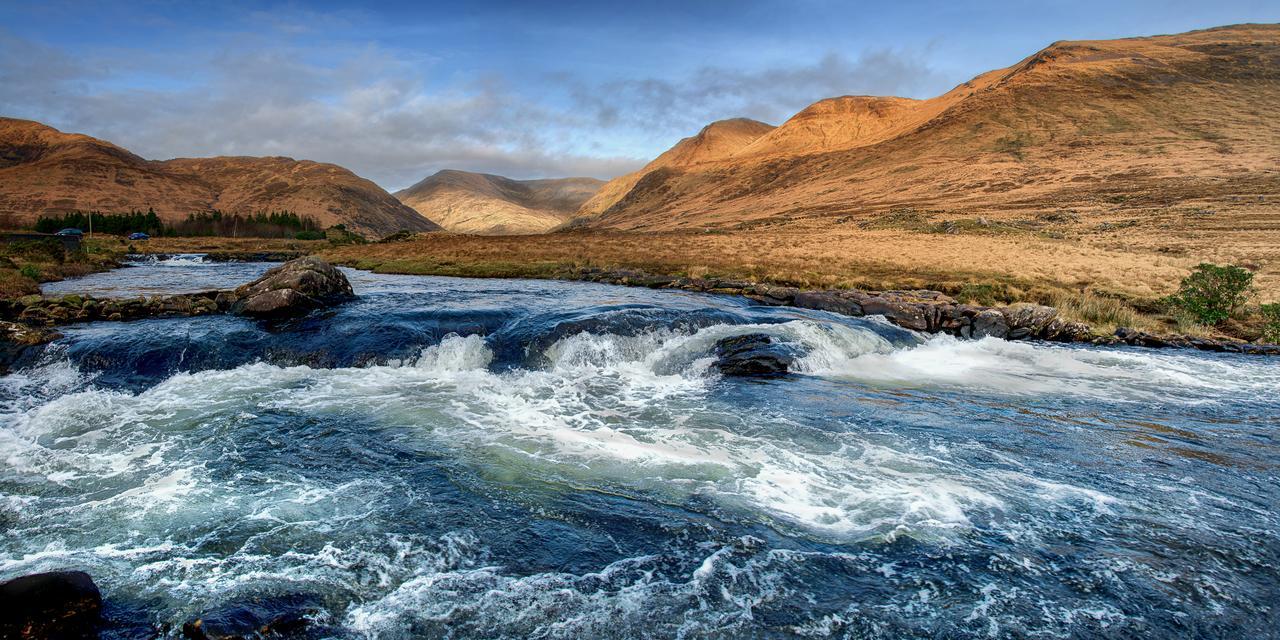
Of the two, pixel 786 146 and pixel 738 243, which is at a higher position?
pixel 786 146

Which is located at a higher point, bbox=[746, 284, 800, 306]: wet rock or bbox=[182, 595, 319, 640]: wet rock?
bbox=[746, 284, 800, 306]: wet rock

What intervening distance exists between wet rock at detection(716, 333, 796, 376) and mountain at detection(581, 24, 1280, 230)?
5912 cm

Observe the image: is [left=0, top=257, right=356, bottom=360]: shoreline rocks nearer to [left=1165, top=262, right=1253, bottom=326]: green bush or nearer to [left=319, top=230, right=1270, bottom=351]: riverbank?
[left=319, top=230, right=1270, bottom=351]: riverbank

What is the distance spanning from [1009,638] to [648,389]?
9373mm

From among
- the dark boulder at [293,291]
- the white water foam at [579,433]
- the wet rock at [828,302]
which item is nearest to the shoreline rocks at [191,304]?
the dark boulder at [293,291]

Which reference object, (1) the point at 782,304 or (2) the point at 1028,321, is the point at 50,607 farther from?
(2) the point at 1028,321

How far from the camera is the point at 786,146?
6284 inches

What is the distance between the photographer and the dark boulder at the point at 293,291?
62.4ft

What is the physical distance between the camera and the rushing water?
580cm

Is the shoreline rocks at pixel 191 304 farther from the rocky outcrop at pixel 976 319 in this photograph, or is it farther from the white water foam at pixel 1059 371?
the rocky outcrop at pixel 976 319

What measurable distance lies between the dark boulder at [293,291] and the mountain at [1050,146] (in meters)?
61.3

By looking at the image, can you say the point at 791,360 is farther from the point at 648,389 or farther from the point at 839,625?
the point at 839,625

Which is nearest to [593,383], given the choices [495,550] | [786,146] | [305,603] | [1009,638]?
[495,550]

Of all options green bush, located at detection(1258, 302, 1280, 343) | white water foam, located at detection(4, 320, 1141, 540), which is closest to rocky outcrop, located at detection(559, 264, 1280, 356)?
green bush, located at detection(1258, 302, 1280, 343)
